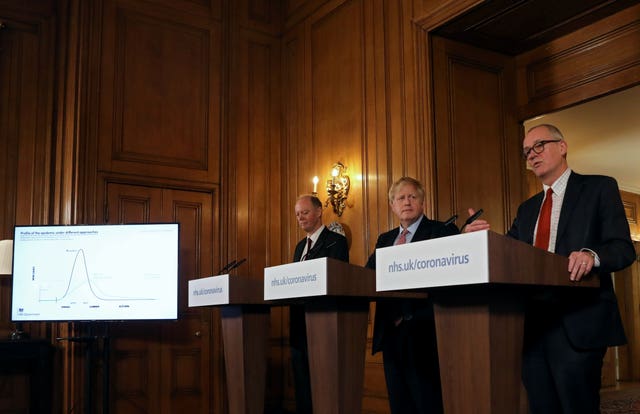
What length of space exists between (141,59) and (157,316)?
91.5 inches

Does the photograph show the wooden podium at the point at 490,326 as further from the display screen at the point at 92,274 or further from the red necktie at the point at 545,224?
the display screen at the point at 92,274

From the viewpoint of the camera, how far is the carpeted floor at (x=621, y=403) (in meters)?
6.05

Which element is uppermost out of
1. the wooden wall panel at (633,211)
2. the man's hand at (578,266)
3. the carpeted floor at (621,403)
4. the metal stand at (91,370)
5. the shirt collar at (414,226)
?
the wooden wall panel at (633,211)

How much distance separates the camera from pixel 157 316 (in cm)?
529

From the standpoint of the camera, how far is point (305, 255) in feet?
14.6

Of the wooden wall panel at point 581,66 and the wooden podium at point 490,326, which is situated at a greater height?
the wooden wall panel at point 581,66

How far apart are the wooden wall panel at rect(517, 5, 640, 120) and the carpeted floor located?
270cm

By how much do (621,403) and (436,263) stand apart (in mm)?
5586

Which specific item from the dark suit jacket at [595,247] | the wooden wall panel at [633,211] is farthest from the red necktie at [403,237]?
the wooden wall panel at [633,211]

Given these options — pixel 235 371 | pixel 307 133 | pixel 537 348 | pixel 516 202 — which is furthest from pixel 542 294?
pixel 307 133

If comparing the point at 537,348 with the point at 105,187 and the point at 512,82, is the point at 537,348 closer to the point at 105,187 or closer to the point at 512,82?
the point at 512,82

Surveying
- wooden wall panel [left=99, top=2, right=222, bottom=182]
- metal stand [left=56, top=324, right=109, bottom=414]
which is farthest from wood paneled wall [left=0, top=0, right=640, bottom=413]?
metal stand [left=56, top=324, right=109, bottom=414]

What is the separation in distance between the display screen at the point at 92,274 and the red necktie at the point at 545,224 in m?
3.25

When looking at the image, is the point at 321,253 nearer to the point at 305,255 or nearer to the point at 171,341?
the point at 305,255
